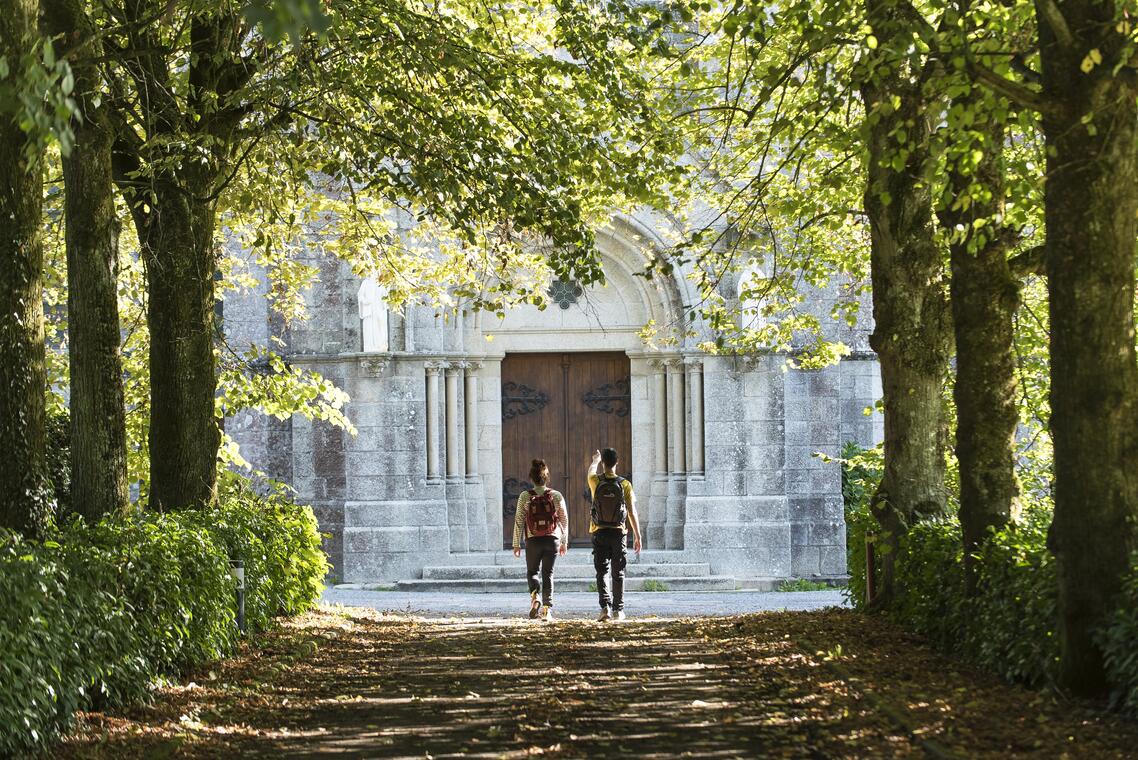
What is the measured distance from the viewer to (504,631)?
13281 mm

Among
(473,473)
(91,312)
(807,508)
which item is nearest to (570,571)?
(473,473)

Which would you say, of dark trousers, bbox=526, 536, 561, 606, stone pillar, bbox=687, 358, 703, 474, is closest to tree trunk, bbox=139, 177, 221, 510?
dark trousers, bbox=526, 536, 561, 606

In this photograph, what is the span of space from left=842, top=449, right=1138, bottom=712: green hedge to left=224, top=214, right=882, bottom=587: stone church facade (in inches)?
347

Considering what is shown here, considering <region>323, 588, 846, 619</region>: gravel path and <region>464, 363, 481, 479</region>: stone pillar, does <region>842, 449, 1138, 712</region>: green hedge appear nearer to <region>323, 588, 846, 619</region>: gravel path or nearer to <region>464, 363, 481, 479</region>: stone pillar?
<region>323, 588, 846, 619</region>: gravel path

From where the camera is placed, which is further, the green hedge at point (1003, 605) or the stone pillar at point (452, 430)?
the stone pillar at point (452, 430)

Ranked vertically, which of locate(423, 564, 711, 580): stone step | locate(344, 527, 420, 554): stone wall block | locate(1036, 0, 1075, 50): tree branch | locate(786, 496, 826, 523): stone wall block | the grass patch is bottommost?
the grass patch

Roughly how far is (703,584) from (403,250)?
635cm

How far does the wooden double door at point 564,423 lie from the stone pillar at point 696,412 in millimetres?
1104

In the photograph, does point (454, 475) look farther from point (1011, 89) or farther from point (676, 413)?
point (1011, 89)

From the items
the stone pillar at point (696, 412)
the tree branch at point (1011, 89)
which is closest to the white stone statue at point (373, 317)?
the stone pillar at point (696, 412)

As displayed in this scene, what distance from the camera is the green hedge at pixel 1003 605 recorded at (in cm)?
707

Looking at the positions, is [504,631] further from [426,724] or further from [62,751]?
[62,751]

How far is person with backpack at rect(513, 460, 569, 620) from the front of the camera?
575 inches

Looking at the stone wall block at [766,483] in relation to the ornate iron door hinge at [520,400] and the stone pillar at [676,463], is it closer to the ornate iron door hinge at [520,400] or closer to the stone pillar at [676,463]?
the stone pillar at [676,463]
